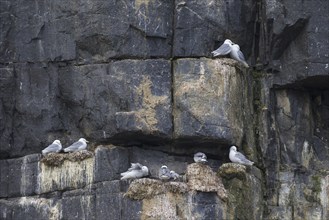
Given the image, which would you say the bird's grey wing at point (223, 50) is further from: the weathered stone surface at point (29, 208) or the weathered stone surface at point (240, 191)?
the weathered stone surface at point (29, 208)

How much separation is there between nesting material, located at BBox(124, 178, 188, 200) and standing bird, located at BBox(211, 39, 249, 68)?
129 inches

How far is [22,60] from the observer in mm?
38844

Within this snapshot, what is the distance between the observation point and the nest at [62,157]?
37.4m

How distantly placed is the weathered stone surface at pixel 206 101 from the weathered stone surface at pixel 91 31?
89cm

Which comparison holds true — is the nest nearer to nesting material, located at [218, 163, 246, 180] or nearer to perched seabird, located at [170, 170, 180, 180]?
perched seabird, located at [170, 170, 180, 180]

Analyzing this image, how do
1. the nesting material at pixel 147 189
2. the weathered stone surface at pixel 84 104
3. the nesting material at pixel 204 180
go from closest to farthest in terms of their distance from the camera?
the nesting material at pixel 147 189 < the nesting material at pixel 204 180 < the weathered stone surface at pixel 84 104

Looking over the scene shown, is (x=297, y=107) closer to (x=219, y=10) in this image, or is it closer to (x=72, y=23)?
(x=219, y=10)

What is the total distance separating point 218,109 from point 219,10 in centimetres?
243

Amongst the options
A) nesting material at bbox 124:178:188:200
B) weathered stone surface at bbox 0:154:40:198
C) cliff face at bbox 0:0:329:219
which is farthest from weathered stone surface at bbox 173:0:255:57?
weathered stone surface at bbox 0:154:40:198

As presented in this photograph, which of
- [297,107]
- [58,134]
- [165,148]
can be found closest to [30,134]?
[58,134]

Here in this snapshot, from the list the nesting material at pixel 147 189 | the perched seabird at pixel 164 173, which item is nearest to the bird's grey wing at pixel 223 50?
the perched seabird at pixel 164 173

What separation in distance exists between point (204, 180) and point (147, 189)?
1.25 m

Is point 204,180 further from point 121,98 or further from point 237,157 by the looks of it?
point 121,98

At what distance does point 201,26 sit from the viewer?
125 feet
